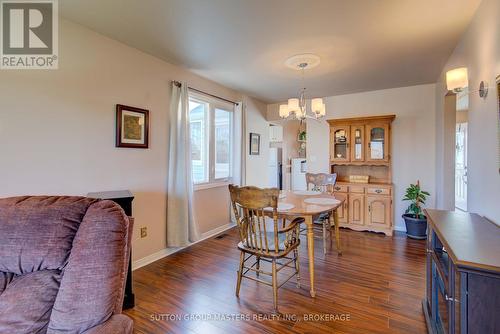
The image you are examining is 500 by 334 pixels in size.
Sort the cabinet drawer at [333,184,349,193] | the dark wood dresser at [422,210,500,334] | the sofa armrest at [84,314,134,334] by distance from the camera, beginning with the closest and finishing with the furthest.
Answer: the sofa armrest at [84,314,134,334], the dark wood dresser at [422,210,500,334], the cabinet drawer at [333,184,349,193]

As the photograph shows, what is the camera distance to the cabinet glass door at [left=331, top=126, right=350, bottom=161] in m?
4.40

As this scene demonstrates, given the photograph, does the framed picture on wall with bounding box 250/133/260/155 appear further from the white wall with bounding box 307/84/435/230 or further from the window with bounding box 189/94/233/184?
the white wall with bounding box 307/84/435/230

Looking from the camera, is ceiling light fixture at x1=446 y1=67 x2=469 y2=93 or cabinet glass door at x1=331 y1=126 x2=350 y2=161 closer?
ceiling light fixture at x1=446 y1=67 x2=469 y2=93

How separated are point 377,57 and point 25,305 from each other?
349 cm

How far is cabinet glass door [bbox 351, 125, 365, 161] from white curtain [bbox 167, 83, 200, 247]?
271cm

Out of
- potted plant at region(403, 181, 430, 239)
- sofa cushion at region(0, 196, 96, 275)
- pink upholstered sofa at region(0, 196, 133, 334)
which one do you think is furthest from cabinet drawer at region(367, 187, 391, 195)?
sofa cushion at region(0, 196, 96, 275)

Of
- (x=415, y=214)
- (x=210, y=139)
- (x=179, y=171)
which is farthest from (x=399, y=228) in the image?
(x=179, y=171)

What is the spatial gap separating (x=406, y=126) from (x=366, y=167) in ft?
2.97

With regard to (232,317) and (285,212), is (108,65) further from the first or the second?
(232,317)

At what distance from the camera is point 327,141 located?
4.83m

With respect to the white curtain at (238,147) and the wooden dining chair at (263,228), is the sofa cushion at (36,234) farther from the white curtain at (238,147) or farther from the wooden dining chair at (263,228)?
the white curtain at (238,147)

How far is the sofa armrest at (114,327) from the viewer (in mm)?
850

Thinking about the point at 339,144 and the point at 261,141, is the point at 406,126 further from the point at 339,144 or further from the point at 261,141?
the point at 261,141

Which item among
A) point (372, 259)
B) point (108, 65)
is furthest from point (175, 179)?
point (372, 259)
